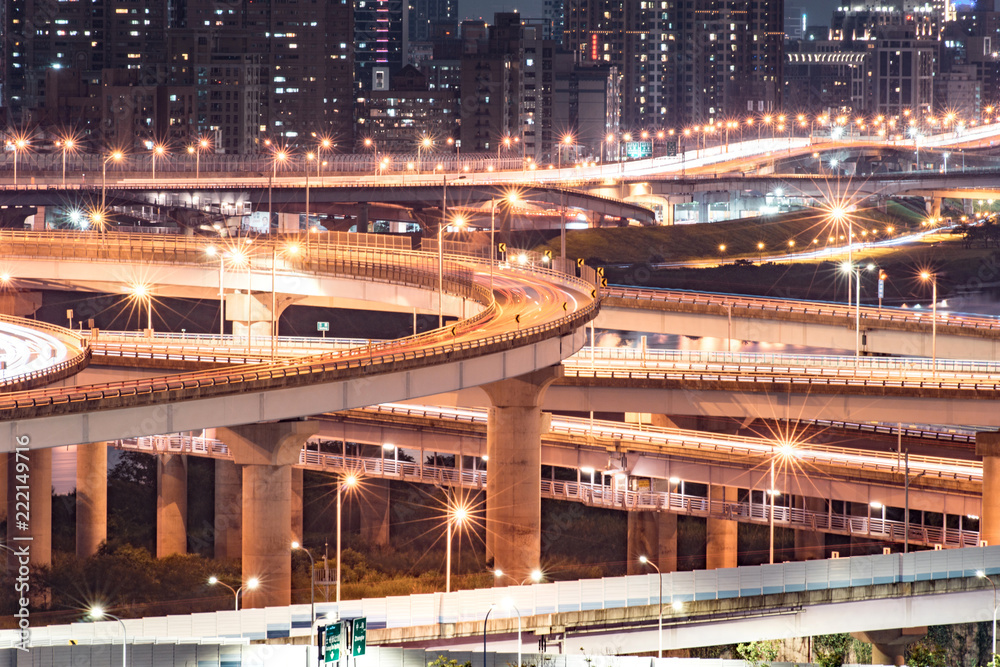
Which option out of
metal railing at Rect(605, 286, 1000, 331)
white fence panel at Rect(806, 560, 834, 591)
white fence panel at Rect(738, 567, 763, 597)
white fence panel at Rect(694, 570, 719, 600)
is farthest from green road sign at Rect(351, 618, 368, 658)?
metal railing at Rect(605, 286, 1000, 331)

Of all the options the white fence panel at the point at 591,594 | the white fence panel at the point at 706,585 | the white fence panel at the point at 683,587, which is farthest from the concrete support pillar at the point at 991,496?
the white fence panel at the point at 591,594

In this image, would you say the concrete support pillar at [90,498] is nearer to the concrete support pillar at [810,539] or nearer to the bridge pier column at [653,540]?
the bridge pier column at [653,540]

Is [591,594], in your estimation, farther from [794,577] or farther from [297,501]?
[297,501]

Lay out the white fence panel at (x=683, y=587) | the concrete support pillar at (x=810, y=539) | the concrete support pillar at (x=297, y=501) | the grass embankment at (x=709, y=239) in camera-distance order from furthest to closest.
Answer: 1. the grass embankment at (x=709, y=239)
2. the concrete support pillar at (x=297, y=501)
3. the concrete support pillar at (x=810, y=539)
4. the white fence panel at (x=683, y=587)

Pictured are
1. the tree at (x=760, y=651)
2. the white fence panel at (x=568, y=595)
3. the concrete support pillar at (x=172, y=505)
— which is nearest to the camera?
the white fence panel at (x=568, y=595)

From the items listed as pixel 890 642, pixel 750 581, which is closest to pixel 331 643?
pixel 750 581
